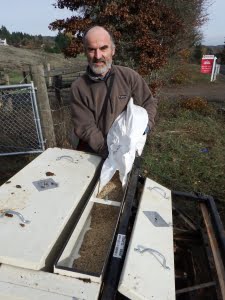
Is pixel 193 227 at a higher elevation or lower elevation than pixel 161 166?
higher

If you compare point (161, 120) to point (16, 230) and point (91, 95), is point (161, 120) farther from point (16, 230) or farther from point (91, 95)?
point (16, 230)

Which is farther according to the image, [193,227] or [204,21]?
[204,21]

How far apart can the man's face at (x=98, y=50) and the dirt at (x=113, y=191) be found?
3.31ft

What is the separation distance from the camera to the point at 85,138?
2.50 metres

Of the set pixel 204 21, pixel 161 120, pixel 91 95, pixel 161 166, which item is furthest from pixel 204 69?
pixel 91 95

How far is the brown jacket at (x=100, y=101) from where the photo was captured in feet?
8.32

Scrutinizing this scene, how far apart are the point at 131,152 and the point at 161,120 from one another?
6174mm

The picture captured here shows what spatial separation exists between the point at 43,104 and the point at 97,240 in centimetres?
313

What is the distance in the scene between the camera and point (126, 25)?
6.45 meters

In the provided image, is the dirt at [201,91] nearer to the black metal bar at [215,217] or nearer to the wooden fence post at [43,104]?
the wooden fence post at [43,104]

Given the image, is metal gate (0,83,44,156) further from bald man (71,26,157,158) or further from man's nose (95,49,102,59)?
man's nose (95,49,102,59)

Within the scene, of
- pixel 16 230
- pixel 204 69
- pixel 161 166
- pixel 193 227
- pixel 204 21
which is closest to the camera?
pixel 16 230

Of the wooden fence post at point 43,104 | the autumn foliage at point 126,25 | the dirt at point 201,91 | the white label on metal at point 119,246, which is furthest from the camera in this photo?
the dirt at point 201,91

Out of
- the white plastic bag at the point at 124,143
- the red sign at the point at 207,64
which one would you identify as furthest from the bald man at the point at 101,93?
Result: the red sign at the point at 207,64
